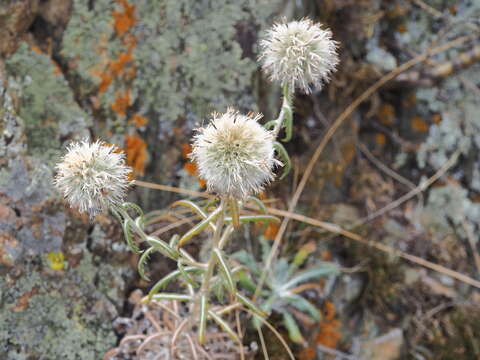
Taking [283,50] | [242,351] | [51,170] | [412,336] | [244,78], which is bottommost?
[242,351]

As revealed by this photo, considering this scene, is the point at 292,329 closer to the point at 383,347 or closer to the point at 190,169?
the point at 383,347

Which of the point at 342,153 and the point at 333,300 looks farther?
the point at 342,153

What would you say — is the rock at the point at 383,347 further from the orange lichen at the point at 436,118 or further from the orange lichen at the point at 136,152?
the orange lichen at the point at 136,152

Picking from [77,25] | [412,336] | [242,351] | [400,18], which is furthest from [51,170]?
[400,18]

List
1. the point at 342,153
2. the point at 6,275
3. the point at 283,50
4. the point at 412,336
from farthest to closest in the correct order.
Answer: the point at 342,153 → the point at 412,336 → the point at 6,275 → the point at 283,50

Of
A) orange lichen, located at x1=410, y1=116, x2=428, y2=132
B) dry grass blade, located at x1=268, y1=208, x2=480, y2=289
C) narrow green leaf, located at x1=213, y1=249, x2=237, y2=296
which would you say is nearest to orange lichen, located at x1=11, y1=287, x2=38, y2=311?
narrow green leaf, located at x1=213, y1=249, x2=237, y2=296

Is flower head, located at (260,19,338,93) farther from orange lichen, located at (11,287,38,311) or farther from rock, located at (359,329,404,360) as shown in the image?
rock, located at (359,329,404,360)

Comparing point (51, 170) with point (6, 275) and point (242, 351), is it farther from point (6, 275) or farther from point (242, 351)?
point (242, 351)
